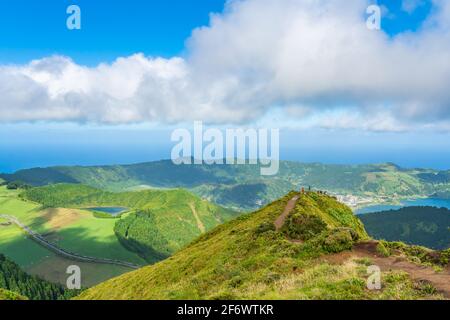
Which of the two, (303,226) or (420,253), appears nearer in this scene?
(420,253)

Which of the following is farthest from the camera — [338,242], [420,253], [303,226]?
[303,226]

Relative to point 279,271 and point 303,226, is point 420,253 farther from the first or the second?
point 303,226

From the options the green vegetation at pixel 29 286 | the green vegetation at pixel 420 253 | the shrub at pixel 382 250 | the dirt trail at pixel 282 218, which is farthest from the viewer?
the green vegetation at pixel 29 286

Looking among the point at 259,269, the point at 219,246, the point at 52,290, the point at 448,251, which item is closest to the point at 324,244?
the point at 259,269

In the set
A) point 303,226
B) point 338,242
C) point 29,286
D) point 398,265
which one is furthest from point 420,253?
point 29,286

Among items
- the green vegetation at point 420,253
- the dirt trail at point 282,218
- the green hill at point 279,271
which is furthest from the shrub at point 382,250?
the dirt trail at point 282,218

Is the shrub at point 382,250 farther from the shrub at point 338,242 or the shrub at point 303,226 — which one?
the shrub at point 303,226
